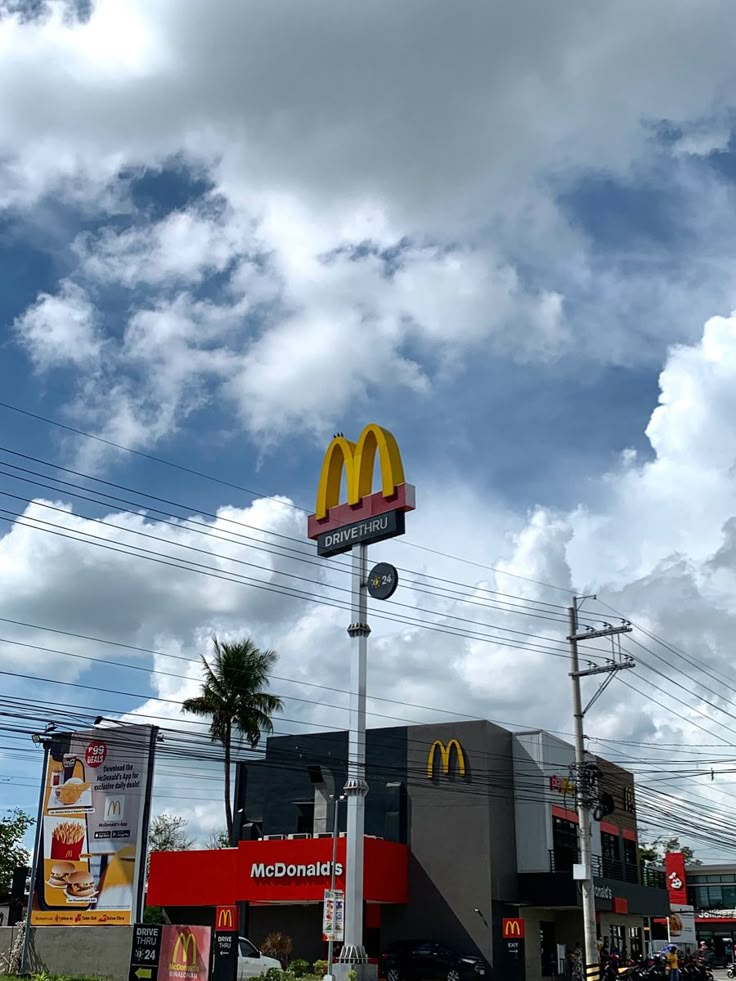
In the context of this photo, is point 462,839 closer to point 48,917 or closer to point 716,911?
point 48,917

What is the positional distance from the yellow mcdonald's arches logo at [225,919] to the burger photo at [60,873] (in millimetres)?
7336

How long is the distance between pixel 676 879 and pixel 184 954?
54.9m

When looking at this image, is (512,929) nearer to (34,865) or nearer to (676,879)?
(34,865)

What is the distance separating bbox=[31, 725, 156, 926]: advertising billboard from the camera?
29.9 m

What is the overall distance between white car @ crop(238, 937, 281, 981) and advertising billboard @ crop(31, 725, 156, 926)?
10.9 feet

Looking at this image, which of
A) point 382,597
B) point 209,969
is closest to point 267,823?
point 382,597

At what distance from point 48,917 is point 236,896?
474 inches

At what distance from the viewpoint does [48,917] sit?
31500 mm

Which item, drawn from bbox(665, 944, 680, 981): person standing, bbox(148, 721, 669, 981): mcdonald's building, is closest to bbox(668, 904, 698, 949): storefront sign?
bbox(148, 721, 669, 981): mcdonald's building

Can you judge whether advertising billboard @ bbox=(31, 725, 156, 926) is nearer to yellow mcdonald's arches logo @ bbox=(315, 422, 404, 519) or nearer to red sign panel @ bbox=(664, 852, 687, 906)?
yellow mcdonald's arches logo @ bbox=(315, 422, 404, 519)

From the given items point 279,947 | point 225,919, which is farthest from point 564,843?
point 225,919

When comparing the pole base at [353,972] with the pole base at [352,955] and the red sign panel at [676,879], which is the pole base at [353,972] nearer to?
the pole base at [352,955]

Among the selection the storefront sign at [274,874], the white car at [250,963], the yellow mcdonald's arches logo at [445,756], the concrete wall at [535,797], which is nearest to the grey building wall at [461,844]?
the yellow mcdonald's arches logo at [445,756]

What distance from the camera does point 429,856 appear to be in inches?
1715
